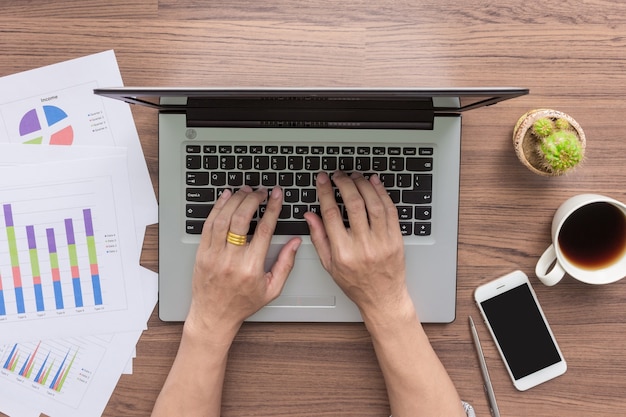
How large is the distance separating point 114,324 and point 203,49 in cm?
43

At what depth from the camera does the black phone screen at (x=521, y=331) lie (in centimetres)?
72

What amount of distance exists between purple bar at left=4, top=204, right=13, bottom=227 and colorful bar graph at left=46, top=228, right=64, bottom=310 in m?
0.06

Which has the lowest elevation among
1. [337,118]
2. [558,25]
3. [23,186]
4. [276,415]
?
[276,415]

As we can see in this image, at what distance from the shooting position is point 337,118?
2.18 feet

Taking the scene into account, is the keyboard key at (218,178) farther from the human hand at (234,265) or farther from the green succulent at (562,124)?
the green succulent at (562,124)

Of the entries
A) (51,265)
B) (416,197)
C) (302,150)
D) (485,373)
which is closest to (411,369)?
(485,373)

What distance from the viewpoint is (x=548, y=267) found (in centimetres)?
71

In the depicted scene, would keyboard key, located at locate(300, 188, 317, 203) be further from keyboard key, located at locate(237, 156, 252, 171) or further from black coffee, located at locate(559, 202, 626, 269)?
black coffee, located at locate(559, 202, 626, 269)

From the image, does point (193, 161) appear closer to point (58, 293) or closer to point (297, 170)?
point (297, 170)

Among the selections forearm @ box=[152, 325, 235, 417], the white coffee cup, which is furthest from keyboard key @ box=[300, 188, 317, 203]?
the white coffee cup

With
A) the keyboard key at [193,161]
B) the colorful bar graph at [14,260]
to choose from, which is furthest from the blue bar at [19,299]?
the keyboard key at [193,161]

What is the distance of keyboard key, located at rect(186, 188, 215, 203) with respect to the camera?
0.67 m

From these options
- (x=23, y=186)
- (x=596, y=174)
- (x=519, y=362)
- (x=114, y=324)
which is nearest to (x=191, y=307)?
(x=114, y=324)

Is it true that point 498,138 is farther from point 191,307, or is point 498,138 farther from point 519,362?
point 191,307
